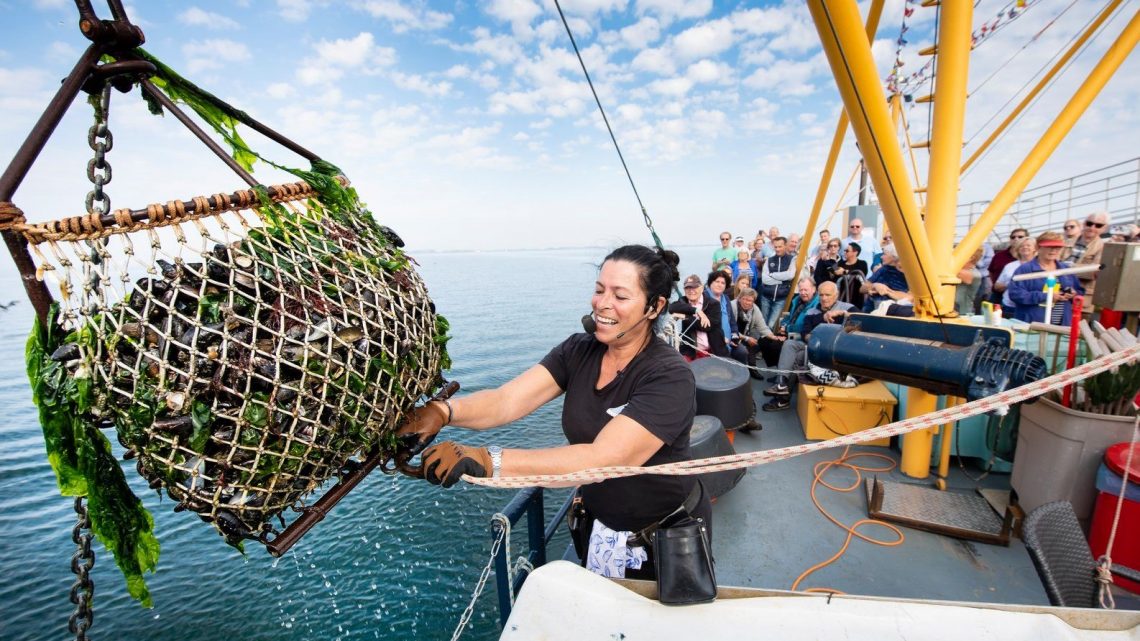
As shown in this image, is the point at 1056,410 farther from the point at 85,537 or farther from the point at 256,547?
the point at 256,547

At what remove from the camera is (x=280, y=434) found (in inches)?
46.7

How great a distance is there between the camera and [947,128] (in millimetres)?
3760

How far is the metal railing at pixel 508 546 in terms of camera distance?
92.2 inches

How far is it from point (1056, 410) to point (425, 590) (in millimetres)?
6594

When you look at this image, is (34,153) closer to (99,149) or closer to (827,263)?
(99,149)

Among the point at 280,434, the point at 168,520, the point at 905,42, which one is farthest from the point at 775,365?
the point at 905,42

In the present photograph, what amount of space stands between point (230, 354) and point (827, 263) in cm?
910

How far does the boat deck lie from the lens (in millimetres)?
3320

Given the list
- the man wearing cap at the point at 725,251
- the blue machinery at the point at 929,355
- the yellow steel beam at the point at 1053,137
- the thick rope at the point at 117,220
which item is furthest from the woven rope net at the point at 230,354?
the man wearing cap at the point at 725,251

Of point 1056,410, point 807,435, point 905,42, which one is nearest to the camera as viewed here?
point 1056,410

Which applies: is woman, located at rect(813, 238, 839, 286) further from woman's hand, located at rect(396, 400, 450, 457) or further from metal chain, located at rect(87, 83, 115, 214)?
metal chain, located at rect(87, 83, 115, 214)

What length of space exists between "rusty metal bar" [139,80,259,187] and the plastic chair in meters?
3.18

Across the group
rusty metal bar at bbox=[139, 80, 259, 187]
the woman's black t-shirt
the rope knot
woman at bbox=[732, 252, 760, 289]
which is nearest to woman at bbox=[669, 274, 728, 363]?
woman at bbox=[732, 252, 760, 289]

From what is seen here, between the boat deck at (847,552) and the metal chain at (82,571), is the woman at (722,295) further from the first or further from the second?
the metal chain at (82,571)
